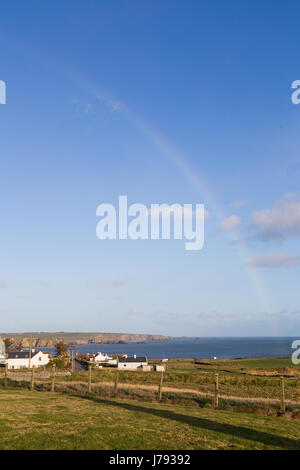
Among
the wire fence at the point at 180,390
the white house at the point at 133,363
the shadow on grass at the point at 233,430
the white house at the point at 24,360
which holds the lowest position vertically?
the white house at the point at 133,363

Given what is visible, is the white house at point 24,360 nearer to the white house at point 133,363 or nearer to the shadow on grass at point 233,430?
the white house at point 133,363

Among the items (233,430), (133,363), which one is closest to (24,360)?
(133,363)

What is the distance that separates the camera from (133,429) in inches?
492

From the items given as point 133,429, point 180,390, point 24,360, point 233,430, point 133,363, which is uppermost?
point 133,429

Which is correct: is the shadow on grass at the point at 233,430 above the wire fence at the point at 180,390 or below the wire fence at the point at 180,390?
above

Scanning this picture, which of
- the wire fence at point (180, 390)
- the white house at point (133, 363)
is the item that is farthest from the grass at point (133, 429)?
the white house at point (133, 363)

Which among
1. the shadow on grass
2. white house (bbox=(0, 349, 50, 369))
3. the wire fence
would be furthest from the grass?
white house (bbox=(0, 349, 50, 369))

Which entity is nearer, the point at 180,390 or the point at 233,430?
the point at 233,430

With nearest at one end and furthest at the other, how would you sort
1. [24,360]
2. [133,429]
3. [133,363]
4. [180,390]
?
1. [133,429]
2. [180,390]
3. [24,360]
4. [133,363]

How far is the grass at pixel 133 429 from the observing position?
10594 mm

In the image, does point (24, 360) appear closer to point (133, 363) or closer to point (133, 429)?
point (133, 363)

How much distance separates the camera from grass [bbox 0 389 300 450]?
34.8 feet
